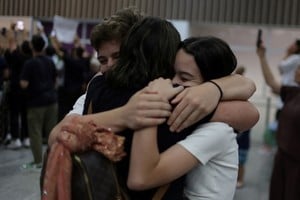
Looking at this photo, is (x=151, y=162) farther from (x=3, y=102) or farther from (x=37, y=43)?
(x=3, y=102)

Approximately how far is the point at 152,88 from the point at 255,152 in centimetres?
670

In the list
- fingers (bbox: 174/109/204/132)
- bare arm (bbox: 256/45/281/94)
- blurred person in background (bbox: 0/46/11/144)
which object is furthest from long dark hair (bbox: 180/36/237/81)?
blurred person in background (bbox: 0/46/11/144)

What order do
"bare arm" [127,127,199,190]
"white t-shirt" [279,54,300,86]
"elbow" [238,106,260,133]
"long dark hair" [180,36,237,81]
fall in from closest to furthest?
"bare arm" [127,127,199,190] → "long dark hair" [180,36,237,81] → "elbow" [238,106,260,133] → "white t-shirt" [279,54,300,86]

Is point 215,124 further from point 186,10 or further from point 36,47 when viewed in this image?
point 186,10

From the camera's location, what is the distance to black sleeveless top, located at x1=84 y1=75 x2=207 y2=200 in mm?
1214

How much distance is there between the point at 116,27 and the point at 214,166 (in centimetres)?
50

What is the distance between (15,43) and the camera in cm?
701

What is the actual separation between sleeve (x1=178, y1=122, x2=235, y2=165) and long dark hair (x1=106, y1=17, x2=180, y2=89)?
0.17 meters

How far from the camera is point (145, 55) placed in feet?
4.01

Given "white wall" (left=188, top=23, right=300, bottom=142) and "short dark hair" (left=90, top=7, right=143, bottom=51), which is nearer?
"short dark hair" (left=90, top=7, right=143, bottom=51)

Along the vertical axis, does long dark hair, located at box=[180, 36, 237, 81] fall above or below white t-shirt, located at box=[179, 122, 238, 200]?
above

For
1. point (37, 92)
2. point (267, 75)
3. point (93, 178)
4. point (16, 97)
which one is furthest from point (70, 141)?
point (16, 97)

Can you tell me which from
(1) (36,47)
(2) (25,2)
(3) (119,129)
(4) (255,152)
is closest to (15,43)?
(1) (36,47)

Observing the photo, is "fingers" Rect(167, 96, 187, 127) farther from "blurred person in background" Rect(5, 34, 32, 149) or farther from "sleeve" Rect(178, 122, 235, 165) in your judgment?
"blurred person in background" Rect(5, 34, 32, 149)
